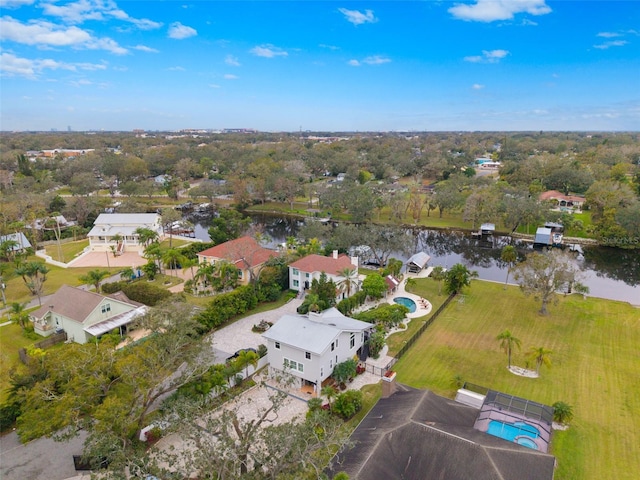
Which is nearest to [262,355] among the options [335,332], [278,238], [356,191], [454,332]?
[335,332]

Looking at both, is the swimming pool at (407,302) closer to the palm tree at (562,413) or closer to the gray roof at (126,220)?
the palm tree at (562,413)

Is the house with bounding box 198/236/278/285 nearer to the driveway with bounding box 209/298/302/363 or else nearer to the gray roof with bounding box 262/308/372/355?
the driveway with bounding box 209/298/302/363

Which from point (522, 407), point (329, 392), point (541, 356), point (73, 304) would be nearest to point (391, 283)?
point (541, 356)

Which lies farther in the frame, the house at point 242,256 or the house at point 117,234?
the house at point 117,234


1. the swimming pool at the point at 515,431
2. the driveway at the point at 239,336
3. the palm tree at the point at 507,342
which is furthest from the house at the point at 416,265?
the swimming pool at the point at 515,431

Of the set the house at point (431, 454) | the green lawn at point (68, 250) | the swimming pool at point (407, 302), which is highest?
the house at point (431, 454)

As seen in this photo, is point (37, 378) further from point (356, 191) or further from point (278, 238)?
point (356, 191)

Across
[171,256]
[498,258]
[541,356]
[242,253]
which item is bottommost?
[498,258]

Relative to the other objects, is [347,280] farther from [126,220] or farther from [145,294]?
[126,220]
